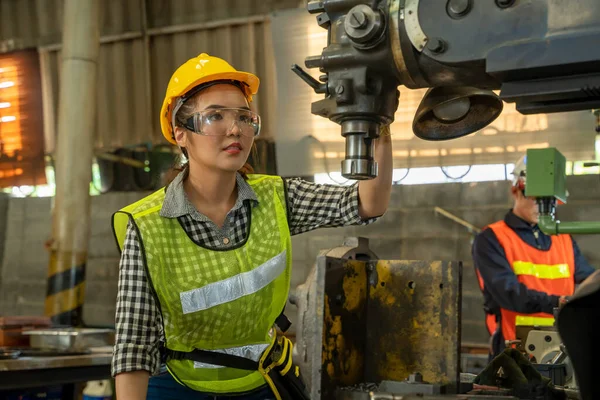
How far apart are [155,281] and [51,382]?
4.23 ft

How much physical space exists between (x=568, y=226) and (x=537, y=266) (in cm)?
184

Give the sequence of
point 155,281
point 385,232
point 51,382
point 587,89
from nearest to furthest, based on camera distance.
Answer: point 587,89 → point 155,281 → point 51,382 → point 385,232

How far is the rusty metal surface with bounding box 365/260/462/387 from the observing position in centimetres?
109

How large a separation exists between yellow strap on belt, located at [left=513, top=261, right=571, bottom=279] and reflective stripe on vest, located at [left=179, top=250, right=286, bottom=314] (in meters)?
1.77

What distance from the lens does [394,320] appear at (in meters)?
1.14

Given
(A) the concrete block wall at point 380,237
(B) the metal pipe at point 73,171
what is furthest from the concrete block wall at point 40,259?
(B) the metal pipe at point 73,171

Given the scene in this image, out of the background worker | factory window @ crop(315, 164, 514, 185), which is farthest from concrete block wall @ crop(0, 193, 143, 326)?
the background worker

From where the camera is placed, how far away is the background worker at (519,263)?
3023 millimetres

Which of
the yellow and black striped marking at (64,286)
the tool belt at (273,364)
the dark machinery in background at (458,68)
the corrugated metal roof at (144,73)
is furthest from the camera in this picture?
the corrugated metal roof at (144,73)

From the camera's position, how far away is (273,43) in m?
4.61

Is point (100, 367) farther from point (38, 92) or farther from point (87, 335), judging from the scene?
point (38, 92)

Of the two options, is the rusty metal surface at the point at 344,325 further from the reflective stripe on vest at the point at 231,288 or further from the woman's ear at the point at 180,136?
the woman's ear at the point at 180,136

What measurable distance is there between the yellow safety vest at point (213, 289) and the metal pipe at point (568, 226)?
55 centimetres

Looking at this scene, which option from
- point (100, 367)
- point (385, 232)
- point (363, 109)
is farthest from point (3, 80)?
point (363, 109)
